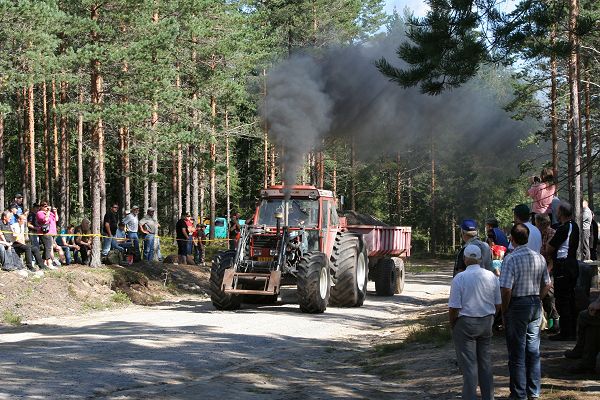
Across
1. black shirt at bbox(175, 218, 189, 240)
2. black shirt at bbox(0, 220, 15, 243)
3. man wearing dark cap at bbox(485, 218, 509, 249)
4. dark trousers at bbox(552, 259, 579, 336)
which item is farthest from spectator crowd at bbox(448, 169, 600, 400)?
black shirt at bbox(175, 218, 189, 240)

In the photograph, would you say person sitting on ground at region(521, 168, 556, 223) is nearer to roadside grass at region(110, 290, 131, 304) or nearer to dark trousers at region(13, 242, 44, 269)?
roadside grass at region(110, 290, 131, 304)

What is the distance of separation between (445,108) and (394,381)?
1457cm

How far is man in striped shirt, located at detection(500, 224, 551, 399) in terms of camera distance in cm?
846

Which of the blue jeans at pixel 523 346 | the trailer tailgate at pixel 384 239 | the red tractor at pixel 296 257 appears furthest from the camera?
the trailer tailgate at pixel 384 239

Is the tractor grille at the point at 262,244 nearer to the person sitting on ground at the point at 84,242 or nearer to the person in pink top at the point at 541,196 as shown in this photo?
the person in pink top at the point at 541,196

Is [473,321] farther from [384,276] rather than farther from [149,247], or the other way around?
[149,247]

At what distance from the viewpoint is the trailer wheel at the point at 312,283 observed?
1664 cm

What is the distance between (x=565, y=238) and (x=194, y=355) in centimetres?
540

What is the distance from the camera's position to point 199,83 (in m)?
34.5

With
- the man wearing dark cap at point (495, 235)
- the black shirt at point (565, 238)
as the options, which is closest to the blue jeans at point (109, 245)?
the man wearing dark cap at point (495, 235)

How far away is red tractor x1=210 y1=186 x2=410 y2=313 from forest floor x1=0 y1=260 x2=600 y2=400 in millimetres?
449

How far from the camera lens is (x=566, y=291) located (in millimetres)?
11656

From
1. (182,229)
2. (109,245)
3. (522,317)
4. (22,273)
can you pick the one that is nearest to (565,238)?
(522,317)

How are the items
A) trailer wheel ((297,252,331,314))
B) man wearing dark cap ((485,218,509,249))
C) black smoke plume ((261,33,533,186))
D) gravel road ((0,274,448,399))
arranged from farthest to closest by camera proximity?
1. black smoke plume ((261,33,533,186))
2. trailer wheel ((297,252,331,314))
3. man wearing dark cap ((485,218,509,249))
4. gravel road ((0,274,448,399))
